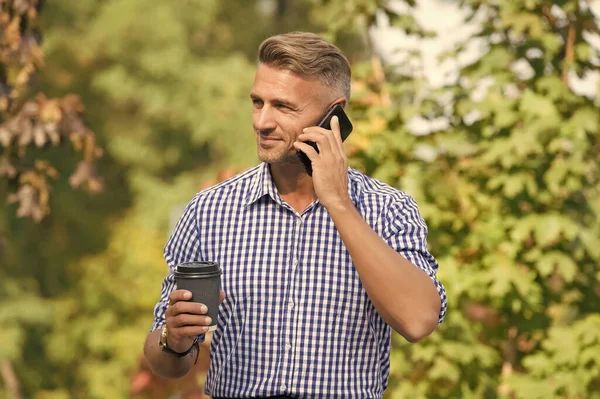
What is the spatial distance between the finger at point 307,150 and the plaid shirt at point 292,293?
0.25 m

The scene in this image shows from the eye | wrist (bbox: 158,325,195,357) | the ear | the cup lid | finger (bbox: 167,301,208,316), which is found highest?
the ear

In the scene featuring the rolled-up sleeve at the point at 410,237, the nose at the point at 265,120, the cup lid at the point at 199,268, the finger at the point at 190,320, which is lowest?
the finger at the point at 190,320

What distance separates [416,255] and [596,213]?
3.50m

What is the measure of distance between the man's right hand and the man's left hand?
1.41ft

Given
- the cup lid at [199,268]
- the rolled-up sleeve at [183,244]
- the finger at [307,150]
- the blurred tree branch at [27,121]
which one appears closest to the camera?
the cup lid at [199,268]

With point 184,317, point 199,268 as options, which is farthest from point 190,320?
point 199,268

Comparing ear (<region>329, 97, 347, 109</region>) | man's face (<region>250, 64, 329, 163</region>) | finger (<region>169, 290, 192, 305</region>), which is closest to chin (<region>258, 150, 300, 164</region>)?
man's face (<region>250, 64, 329, 163</region>)

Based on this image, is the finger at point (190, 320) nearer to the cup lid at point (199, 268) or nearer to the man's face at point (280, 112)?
the cup lid at point (199, 268)

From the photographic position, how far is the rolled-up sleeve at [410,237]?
2777 mm

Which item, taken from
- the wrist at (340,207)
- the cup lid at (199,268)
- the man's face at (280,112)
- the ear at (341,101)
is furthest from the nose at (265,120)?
the cup lid at (199,268)

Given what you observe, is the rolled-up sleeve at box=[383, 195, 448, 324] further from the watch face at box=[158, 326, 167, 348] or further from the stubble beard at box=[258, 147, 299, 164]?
the watch face at box=[158, 326, 167, 348]

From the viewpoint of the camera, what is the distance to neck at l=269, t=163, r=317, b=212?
9.70 ft

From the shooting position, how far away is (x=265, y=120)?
2826 mm

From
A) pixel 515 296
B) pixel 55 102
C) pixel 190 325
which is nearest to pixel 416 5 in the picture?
pixel 515 296
